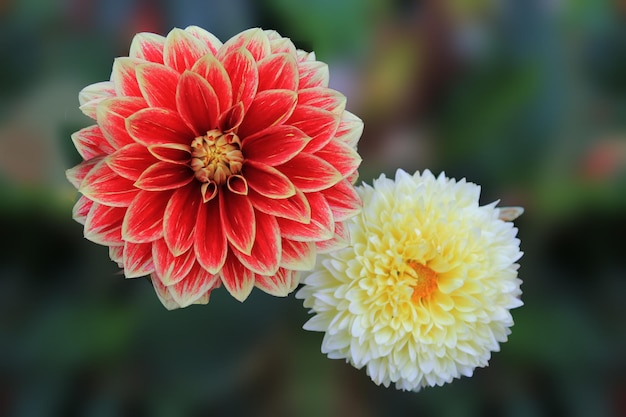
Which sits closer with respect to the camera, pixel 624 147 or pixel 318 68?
pixel 318 68

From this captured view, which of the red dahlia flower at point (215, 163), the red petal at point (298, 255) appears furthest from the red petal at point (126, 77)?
the red petal at point (298, 255)

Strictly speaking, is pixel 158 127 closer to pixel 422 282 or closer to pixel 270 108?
pixel 270 108

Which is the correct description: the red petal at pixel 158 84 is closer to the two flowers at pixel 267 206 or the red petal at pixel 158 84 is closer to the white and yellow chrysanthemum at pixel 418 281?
the two flowers at pixel 267 206

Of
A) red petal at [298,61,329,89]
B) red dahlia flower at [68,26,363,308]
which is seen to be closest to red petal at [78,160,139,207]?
red dahlia flower at [68,26,363,308]

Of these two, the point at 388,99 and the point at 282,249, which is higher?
the point at 388,99

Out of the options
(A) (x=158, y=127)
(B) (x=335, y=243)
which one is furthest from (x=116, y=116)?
(B) (x=335, y=243)

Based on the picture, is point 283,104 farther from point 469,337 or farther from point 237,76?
point 469,337

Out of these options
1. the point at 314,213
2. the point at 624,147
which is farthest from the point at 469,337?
the point at 624,147

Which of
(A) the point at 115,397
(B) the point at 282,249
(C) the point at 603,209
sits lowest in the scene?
(A) the point at 115,397
